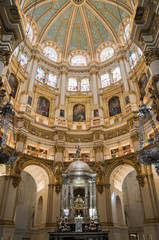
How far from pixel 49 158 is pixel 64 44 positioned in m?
18.9

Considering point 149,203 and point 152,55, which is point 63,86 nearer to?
point 152,55

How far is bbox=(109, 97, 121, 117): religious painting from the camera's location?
23.7 meters

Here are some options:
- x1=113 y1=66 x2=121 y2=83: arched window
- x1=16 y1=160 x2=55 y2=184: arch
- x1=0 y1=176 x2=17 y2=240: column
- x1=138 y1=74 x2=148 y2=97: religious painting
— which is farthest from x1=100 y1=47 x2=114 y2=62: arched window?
x1=0 y1=176 x2=17 y2=240: column

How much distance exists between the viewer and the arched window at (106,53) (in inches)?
1142

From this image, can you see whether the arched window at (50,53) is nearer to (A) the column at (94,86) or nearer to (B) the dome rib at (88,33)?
(B) the dome rib at (88,33)

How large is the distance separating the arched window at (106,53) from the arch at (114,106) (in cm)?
788

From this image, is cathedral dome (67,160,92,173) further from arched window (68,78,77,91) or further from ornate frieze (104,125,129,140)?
arched window (68,78,77,91)

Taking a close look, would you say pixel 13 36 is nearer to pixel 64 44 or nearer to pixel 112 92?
pixel 112 92

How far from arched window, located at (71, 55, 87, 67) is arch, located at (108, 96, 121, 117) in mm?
9020

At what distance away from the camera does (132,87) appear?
2294 cm

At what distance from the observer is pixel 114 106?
24297 millimetres

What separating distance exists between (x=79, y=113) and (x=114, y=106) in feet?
15.6

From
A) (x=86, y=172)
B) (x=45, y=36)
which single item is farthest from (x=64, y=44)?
(x=86, y=172)

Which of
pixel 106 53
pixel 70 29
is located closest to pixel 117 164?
pixel 106 53
